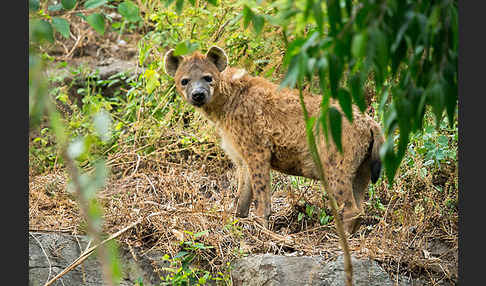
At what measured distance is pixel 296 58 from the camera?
208 centimetres

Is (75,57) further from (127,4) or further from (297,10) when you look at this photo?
(297,10)

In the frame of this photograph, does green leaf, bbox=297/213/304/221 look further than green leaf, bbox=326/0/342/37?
Yes

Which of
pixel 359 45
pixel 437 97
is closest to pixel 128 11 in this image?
pixel 359 45

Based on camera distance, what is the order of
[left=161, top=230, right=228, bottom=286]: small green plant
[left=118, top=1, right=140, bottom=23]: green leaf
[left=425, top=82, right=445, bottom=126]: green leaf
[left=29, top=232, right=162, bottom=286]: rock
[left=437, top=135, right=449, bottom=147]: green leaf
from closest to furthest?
1. [left=425, top=82, right=445, bottom=126]: green leaf
2. [left=118, top=1, right=140, bottom=23]: green leaf
3. [left=161, top=230, right=228, bottom=286]: small green plant
4. [left=29, top=232, right=162, bottom=286]: rock
5. [left=437, top=135, right=449, bottom=147]: green leaf

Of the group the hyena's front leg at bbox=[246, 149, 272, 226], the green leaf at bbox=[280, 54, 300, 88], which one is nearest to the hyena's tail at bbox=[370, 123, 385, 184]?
the hyena's front leg at bbox=[246, 149, 272, 226]

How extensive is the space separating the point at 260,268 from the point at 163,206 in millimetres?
1345

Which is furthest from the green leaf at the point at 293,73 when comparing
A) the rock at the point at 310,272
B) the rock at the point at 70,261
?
the rock at the point at 70,261

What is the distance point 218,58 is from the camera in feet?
18.2

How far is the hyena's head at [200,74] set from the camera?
537cm

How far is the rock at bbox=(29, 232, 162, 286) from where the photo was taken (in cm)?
469

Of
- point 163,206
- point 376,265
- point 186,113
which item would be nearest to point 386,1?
point 376,265

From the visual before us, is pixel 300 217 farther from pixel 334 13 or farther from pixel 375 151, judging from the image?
pixel 334 13

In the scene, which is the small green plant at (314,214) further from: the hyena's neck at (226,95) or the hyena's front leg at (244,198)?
the hyena's neck at (226,95)

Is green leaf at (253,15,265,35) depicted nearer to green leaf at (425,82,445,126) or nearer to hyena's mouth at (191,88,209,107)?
green leaf at (425,82,445,126)
